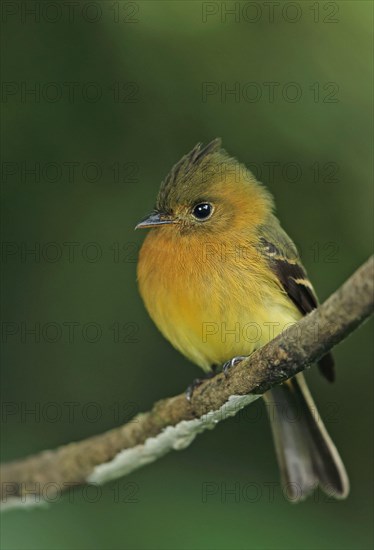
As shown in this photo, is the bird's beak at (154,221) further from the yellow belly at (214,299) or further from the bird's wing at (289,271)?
the bird's wing at (289,271)

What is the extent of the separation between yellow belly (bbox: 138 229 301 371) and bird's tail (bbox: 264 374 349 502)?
751 mm

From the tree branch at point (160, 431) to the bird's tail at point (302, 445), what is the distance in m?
0.95

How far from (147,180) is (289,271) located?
1.66 m

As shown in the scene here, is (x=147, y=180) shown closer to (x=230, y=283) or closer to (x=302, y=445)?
(x=230, y=283)

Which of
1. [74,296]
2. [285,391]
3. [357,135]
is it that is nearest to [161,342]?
[74,296]

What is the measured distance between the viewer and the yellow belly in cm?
484

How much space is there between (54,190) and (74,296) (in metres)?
0.83

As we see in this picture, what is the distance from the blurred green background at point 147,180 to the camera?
5.81m

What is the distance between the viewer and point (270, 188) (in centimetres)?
634

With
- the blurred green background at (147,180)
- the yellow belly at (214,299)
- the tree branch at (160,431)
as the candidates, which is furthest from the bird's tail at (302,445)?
the tree branch at (160,431)

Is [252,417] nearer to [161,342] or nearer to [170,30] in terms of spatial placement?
[161,342]

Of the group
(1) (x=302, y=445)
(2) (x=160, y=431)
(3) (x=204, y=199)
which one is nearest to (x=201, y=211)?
(3) (x=204, y=199)

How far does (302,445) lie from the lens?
5.68m

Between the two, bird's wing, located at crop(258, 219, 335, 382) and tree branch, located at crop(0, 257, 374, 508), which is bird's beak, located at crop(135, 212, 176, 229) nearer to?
bird's wing, located at crop(258, 219, 335, 382)
